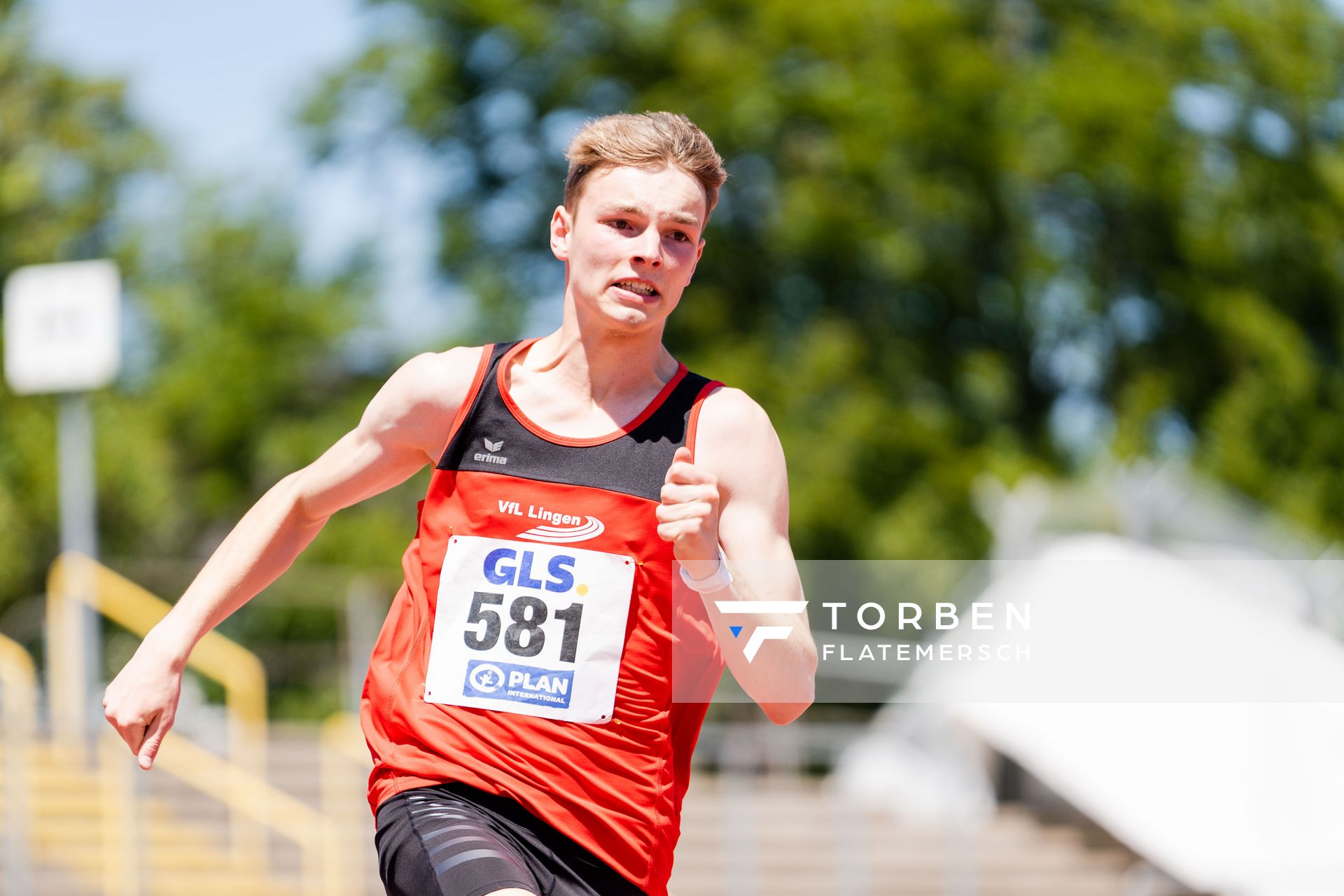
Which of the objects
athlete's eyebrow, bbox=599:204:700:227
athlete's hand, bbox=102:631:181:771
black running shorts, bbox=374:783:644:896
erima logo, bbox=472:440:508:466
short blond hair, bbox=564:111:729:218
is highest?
short blond hair, bbox=564:111:729:218

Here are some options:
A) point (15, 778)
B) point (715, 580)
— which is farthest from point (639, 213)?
point (15, 778)

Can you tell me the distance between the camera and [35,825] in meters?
8.88

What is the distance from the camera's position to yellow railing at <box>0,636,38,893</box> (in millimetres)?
8125

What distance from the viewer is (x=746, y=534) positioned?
9.83 feet

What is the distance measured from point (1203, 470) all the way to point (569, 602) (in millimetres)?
18499

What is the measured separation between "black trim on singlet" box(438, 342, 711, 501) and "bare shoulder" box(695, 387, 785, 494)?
0.17ft

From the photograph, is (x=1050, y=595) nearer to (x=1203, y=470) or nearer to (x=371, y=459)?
(x=371, y=459)

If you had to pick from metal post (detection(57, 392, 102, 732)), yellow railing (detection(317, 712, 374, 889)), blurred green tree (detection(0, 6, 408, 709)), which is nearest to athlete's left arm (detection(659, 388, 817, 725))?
metal post (detection(57, 392, 102, 732))

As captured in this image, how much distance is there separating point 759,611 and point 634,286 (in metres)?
0.73

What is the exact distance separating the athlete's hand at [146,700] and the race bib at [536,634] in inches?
20.9

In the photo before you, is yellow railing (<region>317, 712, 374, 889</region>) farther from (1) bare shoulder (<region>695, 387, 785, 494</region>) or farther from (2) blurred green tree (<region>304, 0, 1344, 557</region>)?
(2) blurred green tree (<region>304, 0, 1344, 557</region>)

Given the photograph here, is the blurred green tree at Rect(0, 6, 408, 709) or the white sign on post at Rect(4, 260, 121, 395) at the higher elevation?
Answer: the white sign on post at Rect(4, 260, 121, 395)

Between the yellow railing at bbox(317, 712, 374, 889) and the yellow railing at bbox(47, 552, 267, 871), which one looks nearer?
the yellow railing at bbox(47, 552, 267, 871)

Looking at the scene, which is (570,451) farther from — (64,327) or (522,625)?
(64,327)
